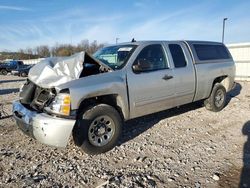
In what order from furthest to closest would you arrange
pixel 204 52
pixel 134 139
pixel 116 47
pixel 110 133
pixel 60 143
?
pixel 204 52, pixel 116 47, pixel 134 139, pixel 110 133, pixel 60 143

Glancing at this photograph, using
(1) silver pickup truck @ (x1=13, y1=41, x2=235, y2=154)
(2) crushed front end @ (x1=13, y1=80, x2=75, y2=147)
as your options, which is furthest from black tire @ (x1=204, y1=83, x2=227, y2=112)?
(2) crushed front end @ (x1=13, y1=80, x2=75, y2=147)

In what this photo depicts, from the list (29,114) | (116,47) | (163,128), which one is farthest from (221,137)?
(29,114)

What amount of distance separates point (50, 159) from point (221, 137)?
3410mm

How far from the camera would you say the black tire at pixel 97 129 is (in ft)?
13.7

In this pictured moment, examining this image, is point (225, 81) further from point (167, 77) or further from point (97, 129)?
point (97, 129)

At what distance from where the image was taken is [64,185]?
346 centimetres

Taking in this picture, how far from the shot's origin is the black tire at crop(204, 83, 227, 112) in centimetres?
708

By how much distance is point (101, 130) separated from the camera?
4.46m

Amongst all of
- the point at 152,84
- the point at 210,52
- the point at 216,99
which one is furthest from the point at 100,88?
the point at 216,99

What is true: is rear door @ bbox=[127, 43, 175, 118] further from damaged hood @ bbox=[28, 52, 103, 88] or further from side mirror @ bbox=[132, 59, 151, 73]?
damaged hood @ bbox=[28, 52, 103, 88]

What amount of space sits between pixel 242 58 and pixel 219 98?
30.9 ft

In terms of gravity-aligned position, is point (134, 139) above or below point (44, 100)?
below

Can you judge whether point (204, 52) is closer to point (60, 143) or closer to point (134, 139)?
point (134, 139)

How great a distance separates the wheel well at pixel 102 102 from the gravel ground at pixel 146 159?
75 cm
